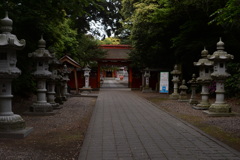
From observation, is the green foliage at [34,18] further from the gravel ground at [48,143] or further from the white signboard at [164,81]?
the white signboard at [164,81]

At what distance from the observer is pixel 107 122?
950 cm

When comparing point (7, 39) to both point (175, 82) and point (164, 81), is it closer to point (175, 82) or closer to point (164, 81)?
point (175, 82)

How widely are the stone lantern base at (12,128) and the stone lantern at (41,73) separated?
3759 millimetres

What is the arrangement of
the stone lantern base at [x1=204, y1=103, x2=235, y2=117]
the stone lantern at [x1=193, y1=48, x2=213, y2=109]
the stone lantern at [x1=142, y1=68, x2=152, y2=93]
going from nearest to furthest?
the stone lantern base at [x1=204, y1=103, x2=235, y2=117] → the stone lantern at [x1=193, y1=48, x2=213, y2=109] → the stone lantern at [x1=142, y1=68, x2=152, y2=93]

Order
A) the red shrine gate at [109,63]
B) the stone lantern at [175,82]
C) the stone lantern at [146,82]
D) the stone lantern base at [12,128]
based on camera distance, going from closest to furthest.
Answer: the stone lantern base at [12,128], the stone lantern at [175,82], the stone lantern at [146,82], the red shrine gate at [109,63]

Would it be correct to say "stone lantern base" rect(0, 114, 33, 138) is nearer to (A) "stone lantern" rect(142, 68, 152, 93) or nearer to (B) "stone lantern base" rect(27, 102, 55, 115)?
(B) "stone lantern base" rect(27, 102, 55, 115)

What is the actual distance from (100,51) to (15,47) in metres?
21.3

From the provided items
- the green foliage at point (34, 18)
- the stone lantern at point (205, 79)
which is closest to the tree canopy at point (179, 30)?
the stone lantern at point (205, 79)

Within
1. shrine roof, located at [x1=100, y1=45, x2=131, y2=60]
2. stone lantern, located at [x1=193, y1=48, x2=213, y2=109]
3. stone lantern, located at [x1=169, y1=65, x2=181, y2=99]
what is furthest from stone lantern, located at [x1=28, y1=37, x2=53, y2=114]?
shrine roof, located at [x1=100, y1=45, x2=131, y2=60]

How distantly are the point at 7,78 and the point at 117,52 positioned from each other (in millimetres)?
26975

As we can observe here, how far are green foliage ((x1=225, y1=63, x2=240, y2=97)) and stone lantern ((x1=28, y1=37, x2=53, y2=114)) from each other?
11.8 m

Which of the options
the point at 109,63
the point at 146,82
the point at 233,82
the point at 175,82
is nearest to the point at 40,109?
the point at 175,82

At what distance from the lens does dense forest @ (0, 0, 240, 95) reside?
10828 mm

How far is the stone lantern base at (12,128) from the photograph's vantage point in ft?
22.9
